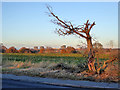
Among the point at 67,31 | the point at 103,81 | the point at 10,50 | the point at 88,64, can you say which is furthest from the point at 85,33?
the point at 10,50

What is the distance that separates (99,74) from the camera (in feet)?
49.0

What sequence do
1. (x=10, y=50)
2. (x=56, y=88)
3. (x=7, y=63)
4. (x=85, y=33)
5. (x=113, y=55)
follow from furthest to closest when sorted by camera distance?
(x=10, y=50) < (x=7, y=63) < (x=85, y=33) < (x=113, y=55) < (x=56, y=88)

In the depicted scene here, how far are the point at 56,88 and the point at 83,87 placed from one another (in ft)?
5.36

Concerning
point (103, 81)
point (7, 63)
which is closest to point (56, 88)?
point (103, 81)

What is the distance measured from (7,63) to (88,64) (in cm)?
1272

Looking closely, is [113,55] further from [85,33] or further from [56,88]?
[56,88]

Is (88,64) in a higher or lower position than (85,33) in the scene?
lower

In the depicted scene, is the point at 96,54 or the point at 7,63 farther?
the point at 7,63

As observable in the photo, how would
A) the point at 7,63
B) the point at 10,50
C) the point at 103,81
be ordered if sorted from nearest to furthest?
the point at 103,81 → the point at 7,63 → the point at 10,50

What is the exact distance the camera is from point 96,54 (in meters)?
15.6

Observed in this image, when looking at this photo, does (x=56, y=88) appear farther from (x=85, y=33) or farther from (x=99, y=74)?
(x=85, y=33)

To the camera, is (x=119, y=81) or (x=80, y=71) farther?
(x=80, y=71)

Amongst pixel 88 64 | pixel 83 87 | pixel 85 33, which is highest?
pixel 85 33

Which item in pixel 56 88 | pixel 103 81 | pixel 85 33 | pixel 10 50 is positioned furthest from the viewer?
pixel 10 50
